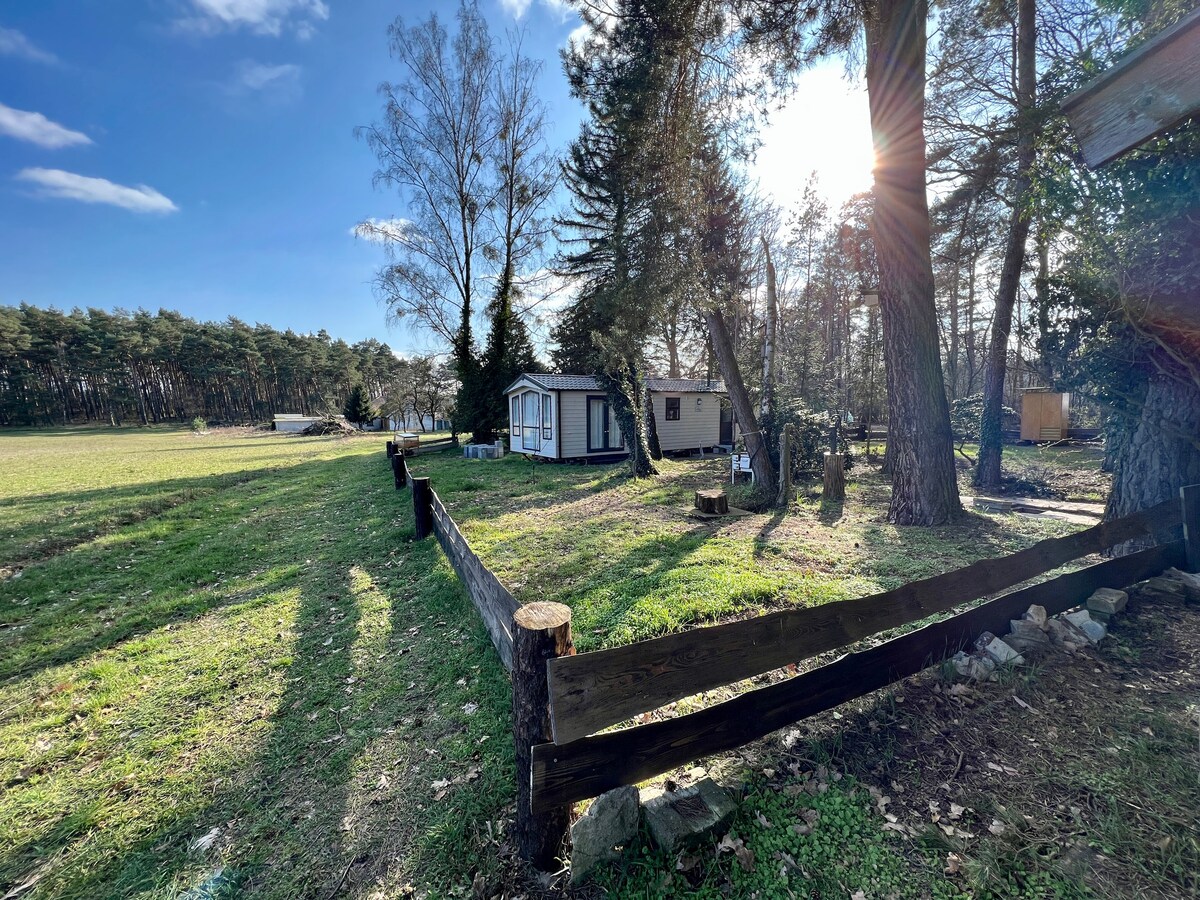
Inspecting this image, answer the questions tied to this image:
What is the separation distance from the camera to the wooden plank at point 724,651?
1629 mm

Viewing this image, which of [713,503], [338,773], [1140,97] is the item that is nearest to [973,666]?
[1140,97]

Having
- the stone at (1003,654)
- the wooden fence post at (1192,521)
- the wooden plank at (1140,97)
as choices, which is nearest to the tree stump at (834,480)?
the wooden fence post at (1192,521)

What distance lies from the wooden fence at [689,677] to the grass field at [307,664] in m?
0.41

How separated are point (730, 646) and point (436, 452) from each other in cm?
1800

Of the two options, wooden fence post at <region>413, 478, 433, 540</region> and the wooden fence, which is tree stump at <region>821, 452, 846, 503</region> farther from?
wooden fence post at <region>413, 478, 433, 540</region>

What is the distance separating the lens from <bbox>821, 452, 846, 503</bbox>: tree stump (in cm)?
818

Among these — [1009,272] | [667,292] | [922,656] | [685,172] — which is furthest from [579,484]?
[1009,272]

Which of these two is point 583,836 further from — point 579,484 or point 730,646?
point 579,484

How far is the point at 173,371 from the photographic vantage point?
46.3m

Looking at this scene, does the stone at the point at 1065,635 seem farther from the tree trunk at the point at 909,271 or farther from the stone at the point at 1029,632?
the tree trunk at the point at 909,271

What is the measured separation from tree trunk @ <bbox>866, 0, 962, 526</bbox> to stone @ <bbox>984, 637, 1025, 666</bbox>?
3999mm

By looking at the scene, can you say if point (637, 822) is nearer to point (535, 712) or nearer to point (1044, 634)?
point (535, 712)

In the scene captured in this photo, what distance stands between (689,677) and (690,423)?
15.8 meters

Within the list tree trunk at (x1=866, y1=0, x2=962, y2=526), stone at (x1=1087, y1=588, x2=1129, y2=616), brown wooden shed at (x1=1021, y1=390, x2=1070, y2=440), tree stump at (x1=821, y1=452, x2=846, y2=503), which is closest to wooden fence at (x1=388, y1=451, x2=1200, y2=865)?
stone at (x1=1087, y1=588, x2=1129, y2=616)
